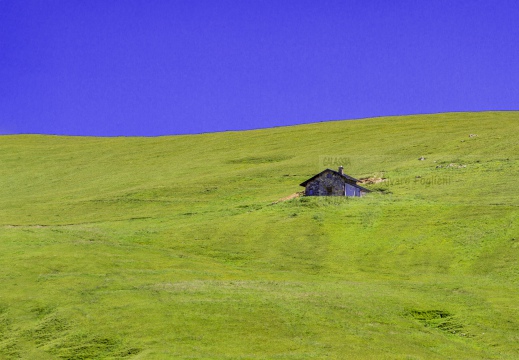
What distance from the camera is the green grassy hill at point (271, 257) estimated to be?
39.0m

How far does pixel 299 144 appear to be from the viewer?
117m

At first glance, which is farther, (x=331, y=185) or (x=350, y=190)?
(x=350, y=190)

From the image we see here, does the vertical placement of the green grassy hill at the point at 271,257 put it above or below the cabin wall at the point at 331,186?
below

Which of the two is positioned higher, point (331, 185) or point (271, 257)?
point (331, 185)

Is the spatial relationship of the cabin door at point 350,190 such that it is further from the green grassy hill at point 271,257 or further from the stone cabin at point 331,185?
the green grassy hill at point 271,257

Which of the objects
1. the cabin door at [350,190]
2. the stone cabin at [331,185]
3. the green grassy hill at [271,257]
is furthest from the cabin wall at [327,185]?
the green grassy hill at [271,257]

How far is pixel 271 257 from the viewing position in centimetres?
5862

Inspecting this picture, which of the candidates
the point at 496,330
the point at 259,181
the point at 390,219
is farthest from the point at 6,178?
the point at 496,330

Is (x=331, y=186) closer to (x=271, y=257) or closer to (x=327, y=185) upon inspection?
(x=327, y=185)

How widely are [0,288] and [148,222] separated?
27.7m

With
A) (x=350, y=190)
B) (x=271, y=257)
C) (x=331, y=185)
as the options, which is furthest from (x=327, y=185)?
(x=271, y=257)

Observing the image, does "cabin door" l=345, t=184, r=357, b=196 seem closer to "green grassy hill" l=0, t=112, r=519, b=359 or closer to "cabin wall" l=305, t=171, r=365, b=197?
"cabin wall" l=305, t=171, r=365, b=197

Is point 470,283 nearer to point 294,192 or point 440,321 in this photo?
point 440,321

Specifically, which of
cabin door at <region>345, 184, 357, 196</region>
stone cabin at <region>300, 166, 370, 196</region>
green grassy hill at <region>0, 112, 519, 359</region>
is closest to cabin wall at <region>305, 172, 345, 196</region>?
stone cabin at <region>300, 166, 370, 196</region>
